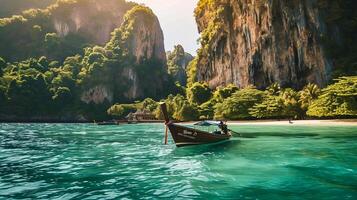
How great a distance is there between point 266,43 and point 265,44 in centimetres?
36

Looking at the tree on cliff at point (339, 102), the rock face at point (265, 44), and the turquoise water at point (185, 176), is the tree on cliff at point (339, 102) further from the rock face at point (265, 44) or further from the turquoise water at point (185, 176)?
the turquoise water at point (185, 176)

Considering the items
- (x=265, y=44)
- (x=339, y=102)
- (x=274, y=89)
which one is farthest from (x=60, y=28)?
(x=339, y=102)

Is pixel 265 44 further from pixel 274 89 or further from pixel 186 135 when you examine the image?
pixel 186 135

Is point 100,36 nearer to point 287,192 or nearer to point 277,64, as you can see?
point 277,64

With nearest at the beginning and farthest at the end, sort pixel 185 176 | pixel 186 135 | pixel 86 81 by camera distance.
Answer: pixel 185 176 < pixel 186 135 < pixel 86 81

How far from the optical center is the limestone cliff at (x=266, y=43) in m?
70.3

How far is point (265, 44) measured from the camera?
7944 centimetres

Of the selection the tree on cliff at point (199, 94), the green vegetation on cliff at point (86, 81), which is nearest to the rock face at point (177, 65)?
the green vegetation on cliff at point (86, 81)

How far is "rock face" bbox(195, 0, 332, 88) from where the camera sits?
70.5 metres

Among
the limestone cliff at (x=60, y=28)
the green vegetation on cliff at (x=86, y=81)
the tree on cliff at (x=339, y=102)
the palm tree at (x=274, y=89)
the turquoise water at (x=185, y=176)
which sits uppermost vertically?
the limestone cliff at (x=60, y=28)

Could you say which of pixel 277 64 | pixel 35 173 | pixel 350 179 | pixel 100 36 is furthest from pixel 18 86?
pixel 350 179

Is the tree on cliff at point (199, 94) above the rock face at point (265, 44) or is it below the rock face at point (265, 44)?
below

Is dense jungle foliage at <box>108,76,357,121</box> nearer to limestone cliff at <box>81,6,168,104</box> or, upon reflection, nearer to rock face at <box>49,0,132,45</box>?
limestone cliff at <box>81,6,168,104</box>

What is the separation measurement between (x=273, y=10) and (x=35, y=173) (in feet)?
232
